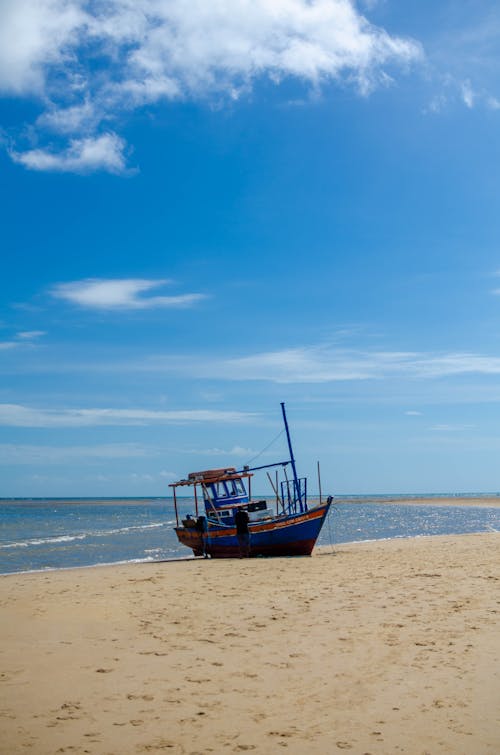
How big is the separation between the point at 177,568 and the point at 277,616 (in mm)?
11005

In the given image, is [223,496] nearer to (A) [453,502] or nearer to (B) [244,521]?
(B) [244,521]

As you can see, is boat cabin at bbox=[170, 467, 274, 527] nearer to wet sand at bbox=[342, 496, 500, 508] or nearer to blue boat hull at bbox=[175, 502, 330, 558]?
blue boat hull at bbox=[175, 502, 330, 558]

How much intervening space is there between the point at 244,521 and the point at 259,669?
1710 centimetres

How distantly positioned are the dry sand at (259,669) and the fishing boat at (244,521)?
9.72 m

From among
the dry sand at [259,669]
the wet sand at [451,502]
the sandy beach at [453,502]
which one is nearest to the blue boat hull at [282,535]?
the dry sand at [259,669]

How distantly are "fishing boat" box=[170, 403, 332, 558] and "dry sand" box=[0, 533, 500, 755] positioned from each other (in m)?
9.72

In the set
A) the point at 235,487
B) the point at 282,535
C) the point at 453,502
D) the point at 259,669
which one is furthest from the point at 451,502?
the point at 259,669

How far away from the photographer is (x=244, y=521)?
2486 centimetres

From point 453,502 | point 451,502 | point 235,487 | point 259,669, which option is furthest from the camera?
point 453,502

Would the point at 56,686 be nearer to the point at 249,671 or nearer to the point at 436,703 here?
the point at 249,671

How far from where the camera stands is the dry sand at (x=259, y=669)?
5848mm

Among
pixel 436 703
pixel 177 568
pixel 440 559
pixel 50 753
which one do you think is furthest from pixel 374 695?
pixel 177 568

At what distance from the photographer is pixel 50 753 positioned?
557 centimetres

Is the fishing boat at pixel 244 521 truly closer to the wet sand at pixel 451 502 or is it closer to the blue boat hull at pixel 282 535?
the blue boat hull at pixel 282 535
